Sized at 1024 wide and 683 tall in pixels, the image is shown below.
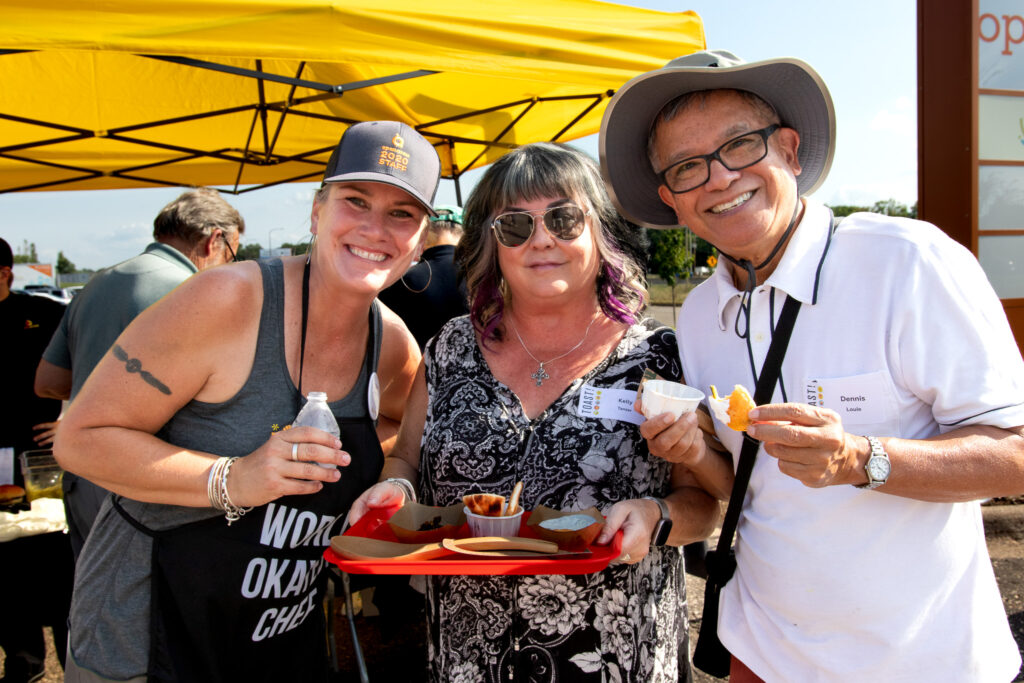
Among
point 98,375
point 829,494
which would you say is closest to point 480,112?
point 98,375

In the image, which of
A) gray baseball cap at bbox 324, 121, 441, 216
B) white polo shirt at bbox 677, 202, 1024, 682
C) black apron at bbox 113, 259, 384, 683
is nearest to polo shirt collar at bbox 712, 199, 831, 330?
white polo shirt at bbox 677, 202, 1024, 682

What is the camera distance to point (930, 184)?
4.43m

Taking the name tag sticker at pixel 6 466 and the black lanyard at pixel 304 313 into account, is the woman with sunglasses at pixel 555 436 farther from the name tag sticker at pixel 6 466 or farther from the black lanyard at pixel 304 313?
the name tag sticker at pixel 6 466

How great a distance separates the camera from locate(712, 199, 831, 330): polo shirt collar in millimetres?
1714

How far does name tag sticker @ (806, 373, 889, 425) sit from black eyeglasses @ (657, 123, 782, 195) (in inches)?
27.1

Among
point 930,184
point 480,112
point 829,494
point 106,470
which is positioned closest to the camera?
point 829,494

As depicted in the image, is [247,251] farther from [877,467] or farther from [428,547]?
[877,467]

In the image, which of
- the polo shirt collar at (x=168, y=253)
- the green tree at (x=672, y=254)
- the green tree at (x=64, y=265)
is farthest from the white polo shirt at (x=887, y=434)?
the green tree at (x=64, y=265)

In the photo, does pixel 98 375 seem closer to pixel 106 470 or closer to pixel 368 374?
pixel 106 470

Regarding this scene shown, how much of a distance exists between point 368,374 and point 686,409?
1114mm

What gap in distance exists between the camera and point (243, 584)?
191cm

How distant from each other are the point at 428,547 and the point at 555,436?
1.75 ft

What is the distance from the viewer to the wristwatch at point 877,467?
1.44m

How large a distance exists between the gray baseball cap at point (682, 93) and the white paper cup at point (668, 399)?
79 cm
